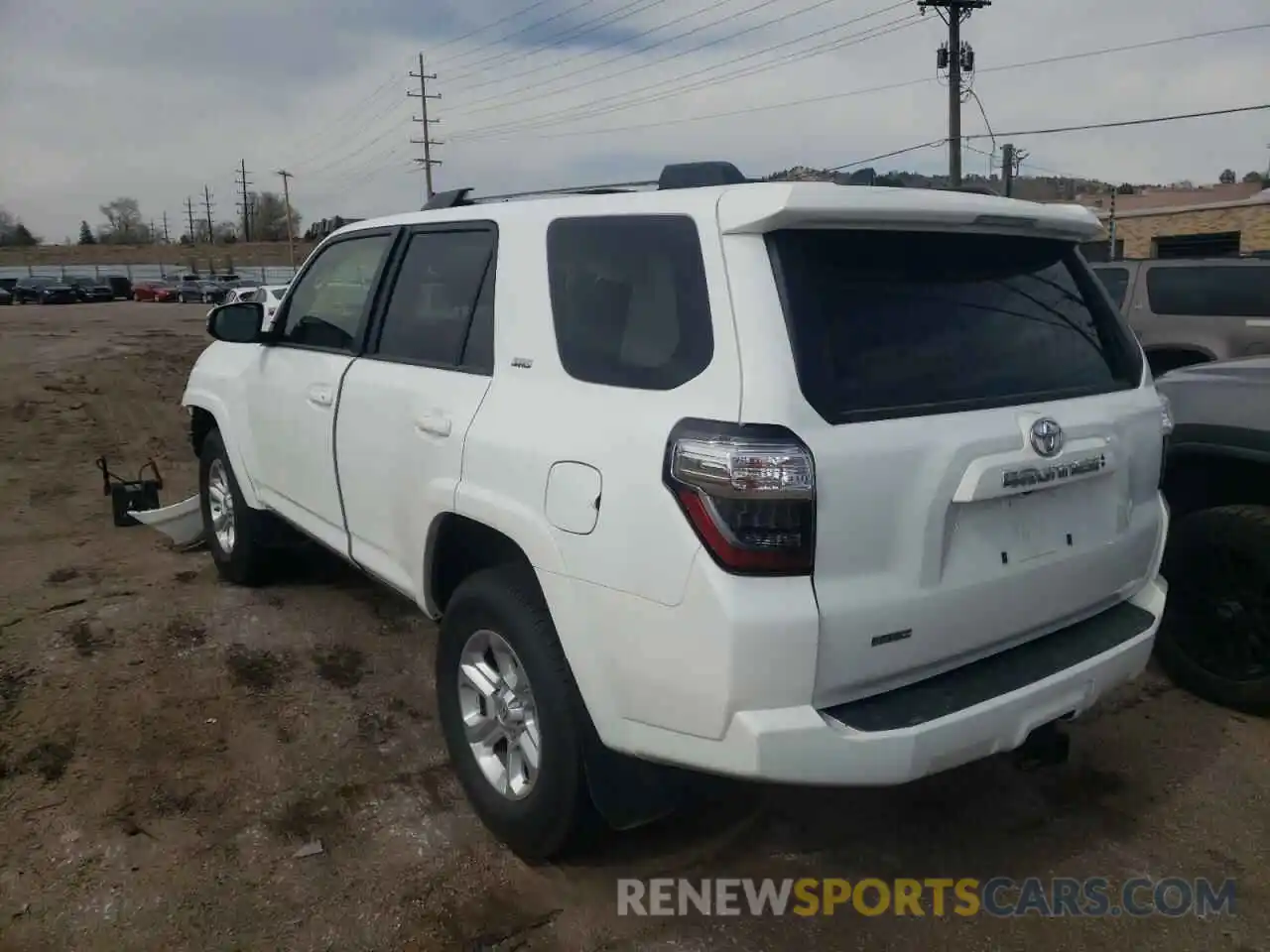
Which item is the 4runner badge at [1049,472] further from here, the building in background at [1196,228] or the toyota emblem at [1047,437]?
the building in background at [1196,228]

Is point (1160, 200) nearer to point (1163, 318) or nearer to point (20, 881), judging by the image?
point (1163, 318)

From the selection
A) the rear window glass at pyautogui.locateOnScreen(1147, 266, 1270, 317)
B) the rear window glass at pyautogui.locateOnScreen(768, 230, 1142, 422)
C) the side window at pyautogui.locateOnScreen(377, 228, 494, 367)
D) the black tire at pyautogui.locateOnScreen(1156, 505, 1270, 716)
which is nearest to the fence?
the rear window glass at pyautogui.locateOnScreen(1147, 266, 1270, 317)

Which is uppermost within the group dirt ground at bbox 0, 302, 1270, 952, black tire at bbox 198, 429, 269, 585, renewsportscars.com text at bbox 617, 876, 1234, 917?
black tire at bbox 198, 429, 269, 585

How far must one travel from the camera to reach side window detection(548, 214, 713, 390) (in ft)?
7.93

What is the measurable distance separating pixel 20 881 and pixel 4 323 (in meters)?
35.2

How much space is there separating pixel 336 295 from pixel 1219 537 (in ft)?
11.9

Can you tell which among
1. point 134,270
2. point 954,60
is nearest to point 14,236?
point 134,270

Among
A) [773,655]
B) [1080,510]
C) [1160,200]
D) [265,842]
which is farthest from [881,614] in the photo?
[1160,200]

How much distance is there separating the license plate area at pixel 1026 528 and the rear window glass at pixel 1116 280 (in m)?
7.43

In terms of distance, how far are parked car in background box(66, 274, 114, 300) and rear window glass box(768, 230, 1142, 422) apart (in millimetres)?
58466

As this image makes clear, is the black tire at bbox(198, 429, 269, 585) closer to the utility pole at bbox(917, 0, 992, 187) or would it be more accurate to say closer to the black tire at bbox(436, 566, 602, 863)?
the black tire at bbox(436, 566, 602, 863)

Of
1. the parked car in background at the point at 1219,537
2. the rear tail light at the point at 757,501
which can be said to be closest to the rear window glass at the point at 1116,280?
the parked car in background at the point at 1219,537

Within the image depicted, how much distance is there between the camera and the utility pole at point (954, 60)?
84.6 ft

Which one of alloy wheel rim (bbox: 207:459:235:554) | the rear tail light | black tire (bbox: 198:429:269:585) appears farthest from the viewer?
alloy wheel rim (bbox: 207:459:235:554)
